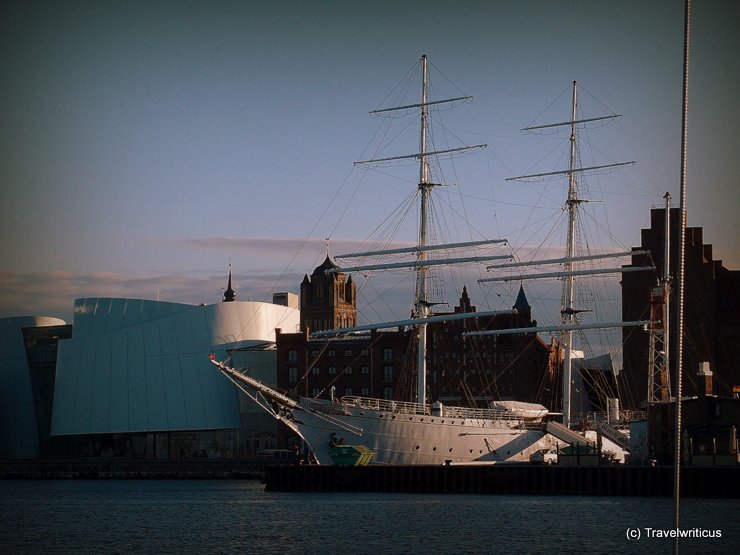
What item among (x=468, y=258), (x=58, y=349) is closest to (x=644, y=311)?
(x=468, y=258)

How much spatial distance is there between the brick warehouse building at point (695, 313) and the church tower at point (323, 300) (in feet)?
211

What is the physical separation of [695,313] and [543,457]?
32502mm

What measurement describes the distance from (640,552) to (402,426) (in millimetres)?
31783

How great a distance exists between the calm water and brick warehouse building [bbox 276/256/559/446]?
3840 centimetres

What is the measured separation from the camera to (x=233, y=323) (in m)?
123

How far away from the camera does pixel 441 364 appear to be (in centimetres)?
10756

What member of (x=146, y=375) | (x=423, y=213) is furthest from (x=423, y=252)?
(x=146, y=375)

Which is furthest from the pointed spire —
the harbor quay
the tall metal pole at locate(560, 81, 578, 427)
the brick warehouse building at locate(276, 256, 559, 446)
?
the harbor quay

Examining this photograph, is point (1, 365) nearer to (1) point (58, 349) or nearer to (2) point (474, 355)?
(1) point (58, 349)

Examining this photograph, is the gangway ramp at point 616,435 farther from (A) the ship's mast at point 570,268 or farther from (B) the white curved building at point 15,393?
(B) the white curved building at point 15,393

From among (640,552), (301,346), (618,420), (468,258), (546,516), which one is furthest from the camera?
(301,346)

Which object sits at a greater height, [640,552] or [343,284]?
[343,284]

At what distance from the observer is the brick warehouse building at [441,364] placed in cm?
10475

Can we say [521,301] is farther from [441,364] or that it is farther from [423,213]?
[423,213]
